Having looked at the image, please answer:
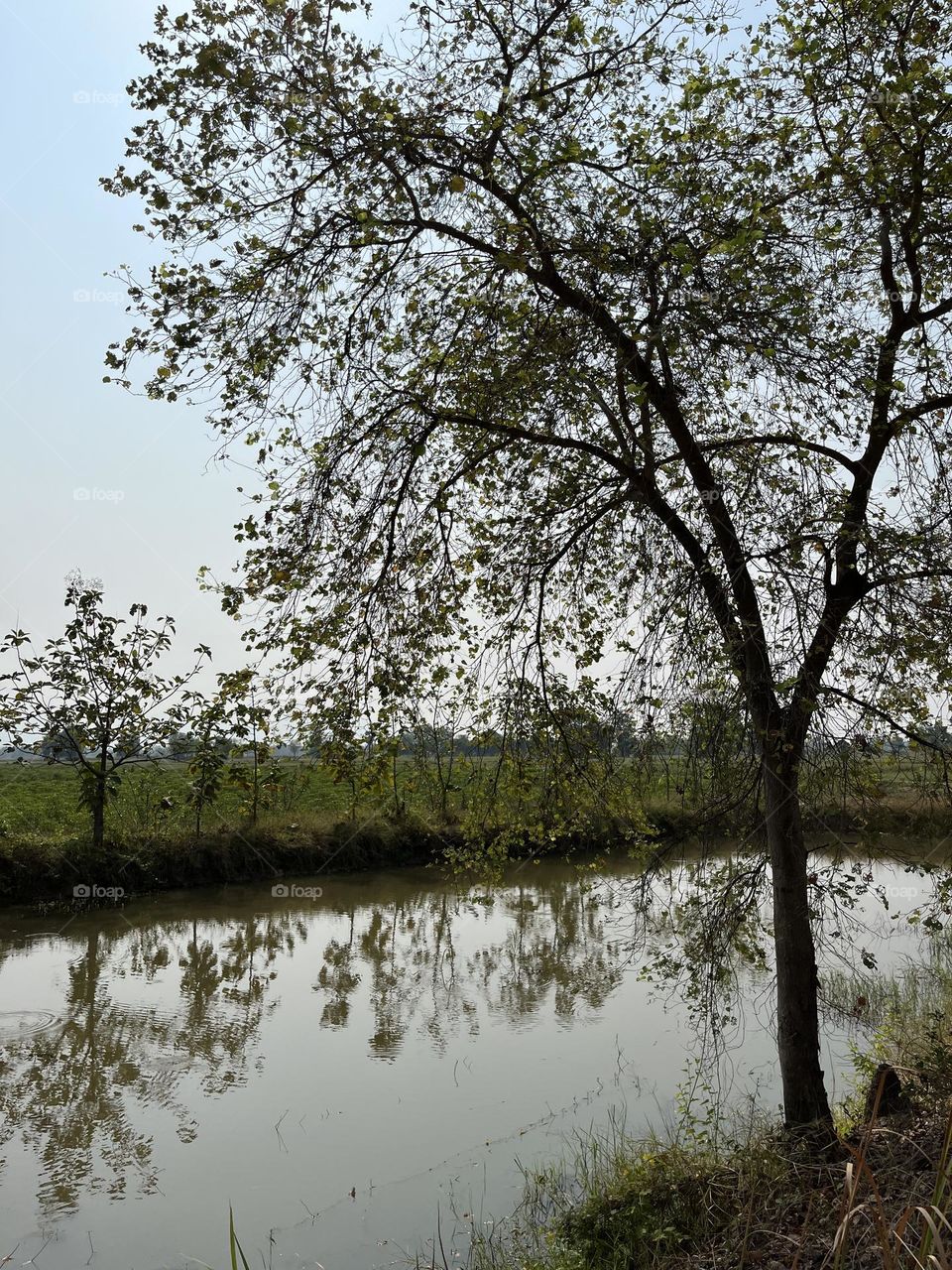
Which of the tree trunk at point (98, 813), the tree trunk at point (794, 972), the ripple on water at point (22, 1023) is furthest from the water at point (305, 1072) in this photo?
the tree trunk at point (98, 813)

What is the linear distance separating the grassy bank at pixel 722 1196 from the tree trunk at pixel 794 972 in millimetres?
263

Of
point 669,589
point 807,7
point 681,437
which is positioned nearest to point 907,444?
point 681,437

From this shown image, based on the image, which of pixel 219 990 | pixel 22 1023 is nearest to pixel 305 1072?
pixel 219 990

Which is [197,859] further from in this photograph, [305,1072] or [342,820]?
[305,1072]

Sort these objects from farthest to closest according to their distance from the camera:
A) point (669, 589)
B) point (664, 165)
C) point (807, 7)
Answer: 1. point (807, 7)
2. point (669, 589)
3. point (664, 165)

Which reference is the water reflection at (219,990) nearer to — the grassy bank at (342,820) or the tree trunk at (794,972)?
the grassy bank at (342,820)

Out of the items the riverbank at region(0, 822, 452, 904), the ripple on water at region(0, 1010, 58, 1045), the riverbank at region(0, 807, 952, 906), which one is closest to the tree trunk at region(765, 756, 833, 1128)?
the riverbank at region(0, 807, 952, 906)

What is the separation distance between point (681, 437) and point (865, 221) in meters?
2.01

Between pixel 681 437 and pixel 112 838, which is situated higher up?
→ pixel 681 437

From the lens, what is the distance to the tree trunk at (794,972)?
575 cm

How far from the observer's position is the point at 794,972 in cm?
589

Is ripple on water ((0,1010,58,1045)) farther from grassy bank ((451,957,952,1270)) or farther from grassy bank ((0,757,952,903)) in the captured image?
grassy bank ((451,957,952,1270))

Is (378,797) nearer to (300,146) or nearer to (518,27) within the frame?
(300,146)

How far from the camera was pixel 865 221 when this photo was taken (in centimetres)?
636
